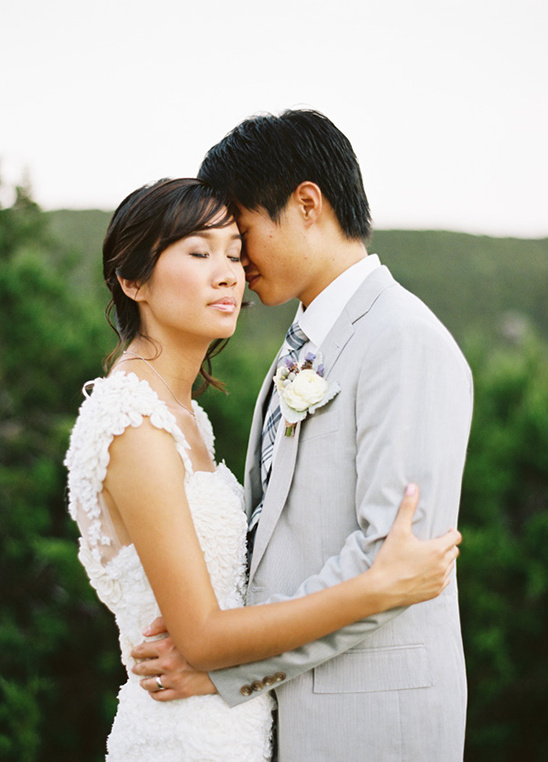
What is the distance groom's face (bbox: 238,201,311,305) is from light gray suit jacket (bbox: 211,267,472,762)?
1.36 ft

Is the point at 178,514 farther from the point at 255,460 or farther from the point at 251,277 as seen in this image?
the point at 251,277

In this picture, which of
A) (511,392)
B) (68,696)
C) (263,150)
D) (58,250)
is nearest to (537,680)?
(511,392)

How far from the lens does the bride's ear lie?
275 cm

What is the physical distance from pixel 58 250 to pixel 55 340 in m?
2.55

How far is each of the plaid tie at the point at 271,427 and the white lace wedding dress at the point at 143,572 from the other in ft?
0.31

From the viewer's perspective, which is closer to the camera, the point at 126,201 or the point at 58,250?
the point at 126,201

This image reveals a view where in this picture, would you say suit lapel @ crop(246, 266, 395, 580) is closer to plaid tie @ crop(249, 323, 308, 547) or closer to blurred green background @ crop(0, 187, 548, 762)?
plaid tie @ crop(249, 323, 308, 547)

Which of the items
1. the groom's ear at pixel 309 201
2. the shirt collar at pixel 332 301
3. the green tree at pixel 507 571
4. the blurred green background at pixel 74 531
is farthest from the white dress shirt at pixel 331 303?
the green tree at pixel 507 571

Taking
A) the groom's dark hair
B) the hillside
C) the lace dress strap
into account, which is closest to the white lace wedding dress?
the lace dress strap

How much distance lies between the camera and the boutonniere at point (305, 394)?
7.79 feet

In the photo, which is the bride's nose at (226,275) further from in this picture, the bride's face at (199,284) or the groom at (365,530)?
the groom at (365,530)

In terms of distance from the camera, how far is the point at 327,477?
2.34 meters

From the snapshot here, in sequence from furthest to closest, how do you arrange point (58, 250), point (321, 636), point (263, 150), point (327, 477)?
point (58, 250) → point (263, 150) → point (327, 477) → point (321, 636)

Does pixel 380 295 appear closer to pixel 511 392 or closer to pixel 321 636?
pixel 321 636
